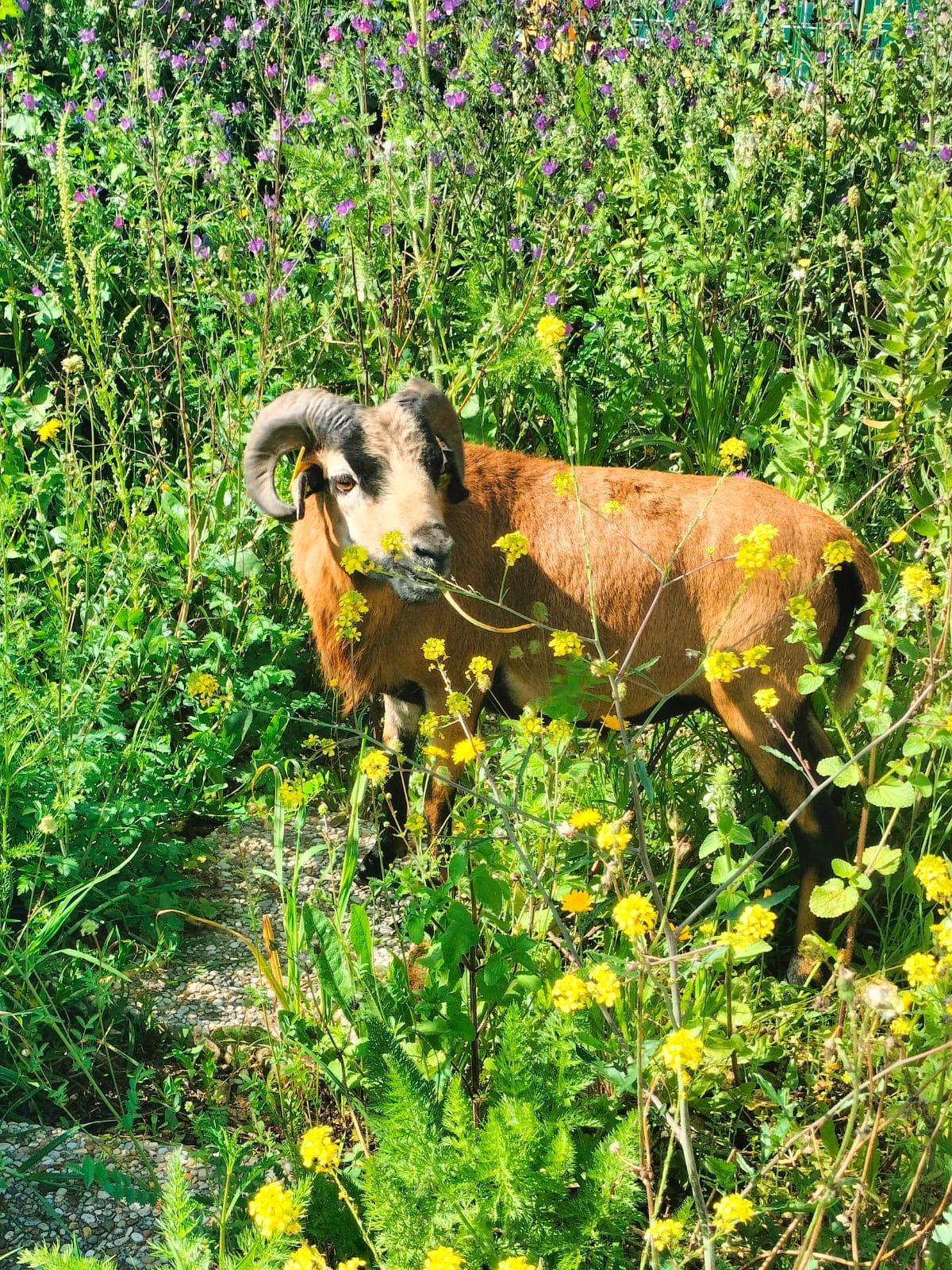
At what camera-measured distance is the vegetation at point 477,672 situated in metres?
2.79

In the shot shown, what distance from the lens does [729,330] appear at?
6.50 metres

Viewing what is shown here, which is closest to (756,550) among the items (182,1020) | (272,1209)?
(272,1209)

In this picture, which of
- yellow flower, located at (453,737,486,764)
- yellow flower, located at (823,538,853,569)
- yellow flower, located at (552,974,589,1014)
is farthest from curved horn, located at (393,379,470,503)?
yellow flower, located at (552,974,589,1014)

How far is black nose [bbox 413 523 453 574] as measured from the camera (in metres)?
4.14

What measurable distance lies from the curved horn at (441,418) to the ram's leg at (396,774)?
0.92 metres

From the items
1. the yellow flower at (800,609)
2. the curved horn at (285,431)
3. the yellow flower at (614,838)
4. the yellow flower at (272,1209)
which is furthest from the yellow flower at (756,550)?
the curved horn at (285,431)

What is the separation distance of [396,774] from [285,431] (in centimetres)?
157

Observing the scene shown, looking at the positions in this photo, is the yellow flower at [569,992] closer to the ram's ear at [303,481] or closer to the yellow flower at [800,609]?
the yellow flower at [800,609]

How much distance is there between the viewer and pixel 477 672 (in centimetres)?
324

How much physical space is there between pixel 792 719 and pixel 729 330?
2.87 meters

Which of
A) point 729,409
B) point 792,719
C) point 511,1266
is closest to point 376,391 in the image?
point 729,409

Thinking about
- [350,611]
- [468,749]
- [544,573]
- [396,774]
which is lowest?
[396,774]

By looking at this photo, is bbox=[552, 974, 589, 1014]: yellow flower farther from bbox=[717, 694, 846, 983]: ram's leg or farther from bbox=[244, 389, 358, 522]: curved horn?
bbox=[244, 389, 358, 522]: curved horn

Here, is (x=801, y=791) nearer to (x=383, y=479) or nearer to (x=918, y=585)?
(x=918, y=585)
